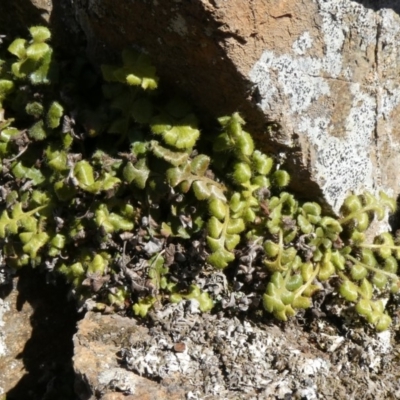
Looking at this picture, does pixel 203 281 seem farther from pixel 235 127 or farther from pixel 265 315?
pixel 235 127

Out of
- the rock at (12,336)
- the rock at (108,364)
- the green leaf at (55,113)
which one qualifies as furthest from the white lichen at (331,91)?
the rock at (12,336)

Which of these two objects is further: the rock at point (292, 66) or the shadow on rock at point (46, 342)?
the shadow on rock at point (46, 342)

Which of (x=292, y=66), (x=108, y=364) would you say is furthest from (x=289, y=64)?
(x=108, y=364)

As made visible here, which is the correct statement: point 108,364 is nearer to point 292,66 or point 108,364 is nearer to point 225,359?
point 225,359

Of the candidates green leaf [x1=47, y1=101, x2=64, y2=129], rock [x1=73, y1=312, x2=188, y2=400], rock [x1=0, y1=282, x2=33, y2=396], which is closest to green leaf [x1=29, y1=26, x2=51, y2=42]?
green leaf [x1=47, y1=101, x2=64, y2=129]

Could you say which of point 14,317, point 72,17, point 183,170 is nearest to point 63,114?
point 72,17

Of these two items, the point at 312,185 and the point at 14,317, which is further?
the point at 14,317

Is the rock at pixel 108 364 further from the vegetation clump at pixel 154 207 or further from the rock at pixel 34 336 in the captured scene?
the rock at pixel 34 336
